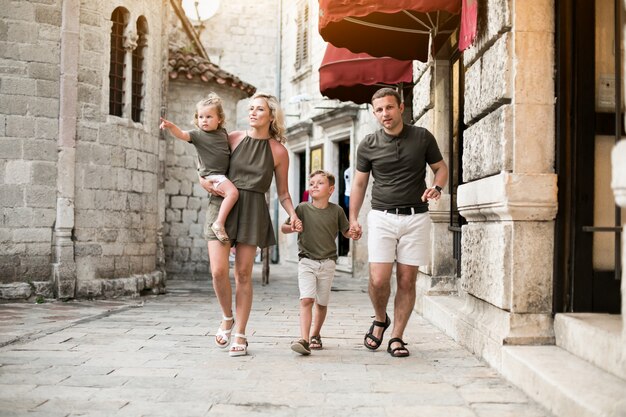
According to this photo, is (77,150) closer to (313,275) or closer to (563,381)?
(313,275)

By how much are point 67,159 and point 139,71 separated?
2.28m

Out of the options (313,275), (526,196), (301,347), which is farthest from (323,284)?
(526,196)

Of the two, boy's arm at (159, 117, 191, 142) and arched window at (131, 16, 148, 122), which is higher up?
arched window at (131, 16, 148, 122)

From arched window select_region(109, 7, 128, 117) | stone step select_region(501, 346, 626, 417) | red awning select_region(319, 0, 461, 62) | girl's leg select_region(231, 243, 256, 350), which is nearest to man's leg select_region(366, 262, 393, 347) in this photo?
girl's leg select_region(231, 243, 256, 350)

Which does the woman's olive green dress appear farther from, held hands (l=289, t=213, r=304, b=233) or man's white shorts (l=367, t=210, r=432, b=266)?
man's white shorts (l=367, t=210, r=432, b=266)

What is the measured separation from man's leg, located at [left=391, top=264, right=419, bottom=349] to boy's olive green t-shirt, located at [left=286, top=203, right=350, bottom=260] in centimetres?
53

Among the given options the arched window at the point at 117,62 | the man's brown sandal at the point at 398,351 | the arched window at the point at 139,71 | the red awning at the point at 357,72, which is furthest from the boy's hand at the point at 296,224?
the arched window at the point at 139,71

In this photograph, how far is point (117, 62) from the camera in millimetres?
10781

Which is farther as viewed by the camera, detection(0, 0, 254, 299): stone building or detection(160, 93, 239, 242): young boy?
detection(0, 0, 254, 299): stone building

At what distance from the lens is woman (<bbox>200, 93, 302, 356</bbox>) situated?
17.2ft

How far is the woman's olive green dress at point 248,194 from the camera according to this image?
5.25 metres

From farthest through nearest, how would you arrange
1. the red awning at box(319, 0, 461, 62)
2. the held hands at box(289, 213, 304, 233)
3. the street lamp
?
1. the street lamp
2. the red awning at box(319, 0, 461, 62)
3. the held hands at box(289, 213, 304, 233)

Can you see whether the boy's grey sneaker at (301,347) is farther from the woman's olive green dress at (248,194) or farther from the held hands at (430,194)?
the held hands at (430,194)

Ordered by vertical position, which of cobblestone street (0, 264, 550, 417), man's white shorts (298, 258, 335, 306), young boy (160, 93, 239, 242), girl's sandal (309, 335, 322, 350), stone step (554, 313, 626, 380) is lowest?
cobblestone street (0, 264, 550, 417)
